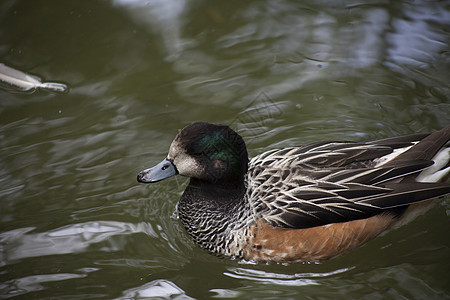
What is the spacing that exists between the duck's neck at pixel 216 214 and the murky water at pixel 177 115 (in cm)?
18

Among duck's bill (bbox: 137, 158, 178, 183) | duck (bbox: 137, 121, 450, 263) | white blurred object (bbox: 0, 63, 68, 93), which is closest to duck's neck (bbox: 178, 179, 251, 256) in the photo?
duck (bbox: 137, 121, 450, 263)

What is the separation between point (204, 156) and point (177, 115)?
177 cm

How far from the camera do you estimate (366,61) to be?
6914 millimetres

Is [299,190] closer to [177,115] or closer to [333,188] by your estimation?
[333,188]

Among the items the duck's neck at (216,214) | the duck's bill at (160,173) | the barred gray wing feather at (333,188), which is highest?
the duck's bill at (160,173)

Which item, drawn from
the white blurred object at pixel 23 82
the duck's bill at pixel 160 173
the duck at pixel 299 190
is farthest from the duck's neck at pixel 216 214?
the white blurred object at pixel 23 82

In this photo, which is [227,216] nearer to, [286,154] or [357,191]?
[286,154]

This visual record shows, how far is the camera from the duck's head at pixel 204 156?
4.56 m

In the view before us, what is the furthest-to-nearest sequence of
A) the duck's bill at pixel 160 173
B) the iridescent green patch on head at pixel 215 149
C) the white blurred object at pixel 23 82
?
the white blurred object at pixel 23 82, the duck's bill at pixel 160 173, the iridescent green patch on head at pixel 215 149

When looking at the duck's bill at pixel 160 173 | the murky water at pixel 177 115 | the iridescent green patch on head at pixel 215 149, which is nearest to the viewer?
the iridescent green patch on head at pixel 215 149

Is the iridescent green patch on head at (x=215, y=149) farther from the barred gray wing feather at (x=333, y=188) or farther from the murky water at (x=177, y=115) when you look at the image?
the murky water at (x=177, y=115)

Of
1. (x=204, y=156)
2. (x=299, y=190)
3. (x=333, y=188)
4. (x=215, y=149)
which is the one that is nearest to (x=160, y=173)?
(x=204, y=156)

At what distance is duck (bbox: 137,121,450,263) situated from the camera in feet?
15.2

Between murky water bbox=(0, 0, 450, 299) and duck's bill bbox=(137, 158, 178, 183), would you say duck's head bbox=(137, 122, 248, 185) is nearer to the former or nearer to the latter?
duck's bill bbox=(137, 158, 178, 183)
